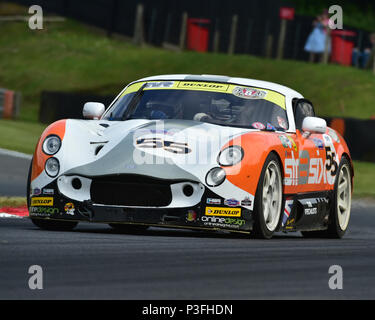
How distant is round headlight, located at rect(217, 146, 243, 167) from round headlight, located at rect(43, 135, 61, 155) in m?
1.31

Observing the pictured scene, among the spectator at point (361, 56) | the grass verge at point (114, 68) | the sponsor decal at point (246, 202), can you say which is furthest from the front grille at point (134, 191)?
the spectator at point (361, 56)

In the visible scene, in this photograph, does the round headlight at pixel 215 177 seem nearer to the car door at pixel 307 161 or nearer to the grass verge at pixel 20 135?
the car door at pixel 307 161

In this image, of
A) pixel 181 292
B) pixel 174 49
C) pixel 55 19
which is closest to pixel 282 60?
pixel 174 49

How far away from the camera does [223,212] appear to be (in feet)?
28.9

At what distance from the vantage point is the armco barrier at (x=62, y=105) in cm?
2825

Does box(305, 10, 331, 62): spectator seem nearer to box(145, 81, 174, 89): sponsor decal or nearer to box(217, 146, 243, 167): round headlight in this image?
box(145, 81, 174, 89): sponsor decal

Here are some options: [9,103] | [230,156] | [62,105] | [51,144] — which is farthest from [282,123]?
[9,103]

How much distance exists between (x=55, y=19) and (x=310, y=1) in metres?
14.5

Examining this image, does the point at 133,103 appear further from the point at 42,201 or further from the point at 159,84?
the point at 42,201

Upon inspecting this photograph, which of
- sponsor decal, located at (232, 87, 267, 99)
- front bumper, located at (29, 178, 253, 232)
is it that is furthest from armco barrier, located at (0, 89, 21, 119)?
front bumper, located at (29, 178, 253, 232)

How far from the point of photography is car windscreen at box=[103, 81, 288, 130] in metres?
9.86

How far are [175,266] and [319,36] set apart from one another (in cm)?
2745

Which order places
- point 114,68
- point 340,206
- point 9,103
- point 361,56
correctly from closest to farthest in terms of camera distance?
point 340,206
point 9,103
point 361,56
point 114,68

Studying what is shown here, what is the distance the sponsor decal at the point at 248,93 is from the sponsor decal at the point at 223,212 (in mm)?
1594
